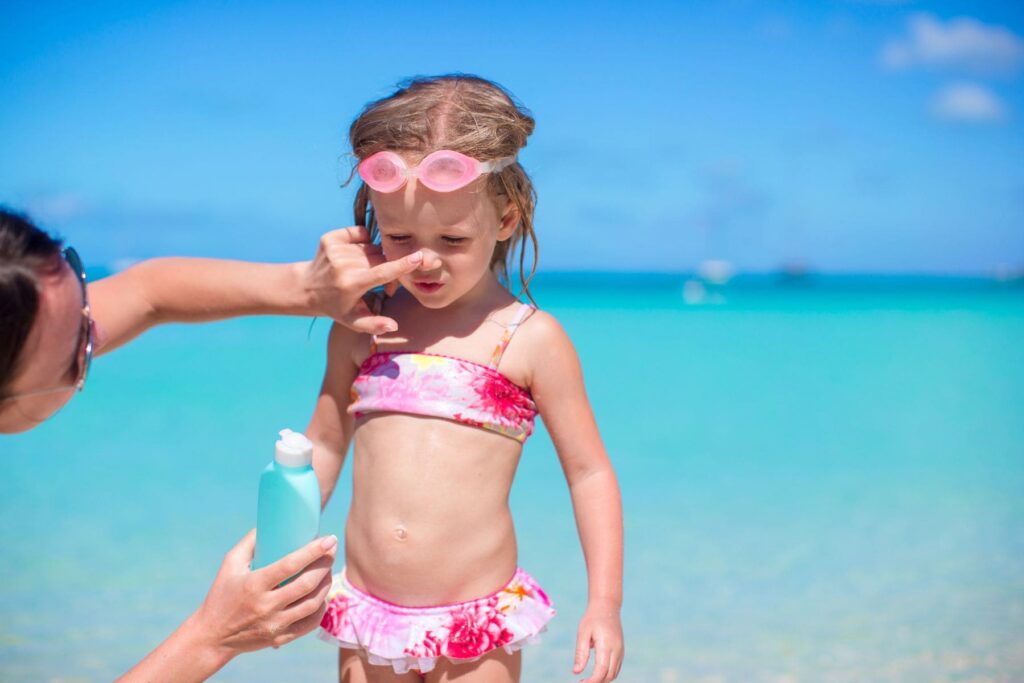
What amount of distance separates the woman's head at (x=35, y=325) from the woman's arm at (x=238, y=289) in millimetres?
425

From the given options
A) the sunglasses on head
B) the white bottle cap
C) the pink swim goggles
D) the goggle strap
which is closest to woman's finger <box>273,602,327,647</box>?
the white bottle cap

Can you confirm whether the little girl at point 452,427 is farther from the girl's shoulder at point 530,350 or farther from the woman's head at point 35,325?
the woman's head at point 35,325

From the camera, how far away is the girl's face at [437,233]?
2.15 metres

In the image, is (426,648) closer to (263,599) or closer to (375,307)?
(263,599)

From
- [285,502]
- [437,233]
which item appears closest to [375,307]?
[437,233]

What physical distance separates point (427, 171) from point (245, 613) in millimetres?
998

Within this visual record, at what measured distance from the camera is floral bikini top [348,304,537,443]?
2250mm

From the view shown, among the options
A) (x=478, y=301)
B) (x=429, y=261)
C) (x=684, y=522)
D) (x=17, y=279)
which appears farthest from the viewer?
(x=684, y=522)

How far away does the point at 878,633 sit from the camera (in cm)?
444

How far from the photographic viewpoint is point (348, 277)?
2.11m

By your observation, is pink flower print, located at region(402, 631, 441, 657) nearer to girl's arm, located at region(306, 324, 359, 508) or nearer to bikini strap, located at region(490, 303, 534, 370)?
girl's arm, located at region(306, 324, 359, 508)

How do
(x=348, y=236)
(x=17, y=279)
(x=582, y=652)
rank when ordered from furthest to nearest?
(x=348, y=236) → (x=582, y=652) → (x=17, y=279)

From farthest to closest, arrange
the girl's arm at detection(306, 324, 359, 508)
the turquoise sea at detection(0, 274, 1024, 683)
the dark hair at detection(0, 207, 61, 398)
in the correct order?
the turquoise sea at detection(0, 274, 1024, 683)
the girl's arm at detection(306, 324, 359, 508)
the dark hair at detection(0, 207, 61, 398)

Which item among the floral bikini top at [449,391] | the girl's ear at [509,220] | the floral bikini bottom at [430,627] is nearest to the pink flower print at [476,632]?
the floral bikini bottom at [430,627]
